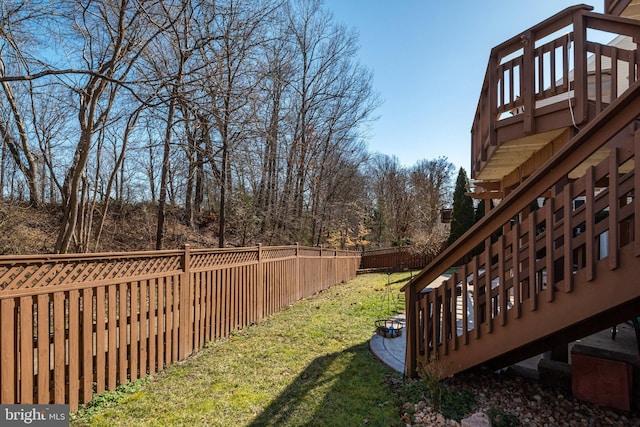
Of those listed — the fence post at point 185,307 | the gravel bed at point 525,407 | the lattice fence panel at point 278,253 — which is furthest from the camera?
the lattice fence panel at point 278,253

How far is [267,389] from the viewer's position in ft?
10.3

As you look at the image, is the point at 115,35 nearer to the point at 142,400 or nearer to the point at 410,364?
the point at 142,400

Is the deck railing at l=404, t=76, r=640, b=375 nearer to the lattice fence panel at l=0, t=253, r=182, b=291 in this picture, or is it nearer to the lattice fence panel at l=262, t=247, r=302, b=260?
the lattice fence panel at l=0, t=253, r=182, b=291

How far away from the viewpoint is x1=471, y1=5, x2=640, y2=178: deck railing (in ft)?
9.59

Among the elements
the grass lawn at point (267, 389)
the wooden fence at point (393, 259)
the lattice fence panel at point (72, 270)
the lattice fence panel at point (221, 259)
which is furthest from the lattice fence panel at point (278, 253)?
the wooden fence at point (393, 259)

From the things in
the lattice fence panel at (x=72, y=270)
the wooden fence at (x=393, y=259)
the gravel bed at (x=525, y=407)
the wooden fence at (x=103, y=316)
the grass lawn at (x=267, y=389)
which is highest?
the lattice fence panel at (x=72, y=270)

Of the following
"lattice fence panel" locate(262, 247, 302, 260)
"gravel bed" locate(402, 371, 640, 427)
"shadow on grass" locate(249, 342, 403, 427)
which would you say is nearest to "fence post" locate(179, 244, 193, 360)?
"shadow on grass" locate(249, 342, 403, 427)

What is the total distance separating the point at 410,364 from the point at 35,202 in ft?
36.8

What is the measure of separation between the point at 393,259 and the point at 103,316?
16.3m

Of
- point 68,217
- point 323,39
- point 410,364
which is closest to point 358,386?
point 410,364

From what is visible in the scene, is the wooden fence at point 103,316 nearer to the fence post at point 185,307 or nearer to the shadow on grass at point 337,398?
the fence post at point 185,307

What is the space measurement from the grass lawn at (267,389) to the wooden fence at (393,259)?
1350 cm

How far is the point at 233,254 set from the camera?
17.3 feet

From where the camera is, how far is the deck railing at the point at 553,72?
2922mm
